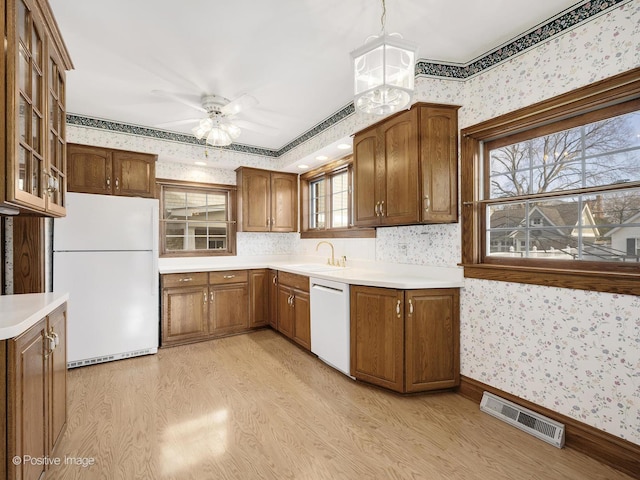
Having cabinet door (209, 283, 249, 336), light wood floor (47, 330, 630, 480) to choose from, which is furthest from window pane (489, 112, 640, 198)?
cabinet door (209, 283, 249, 336)

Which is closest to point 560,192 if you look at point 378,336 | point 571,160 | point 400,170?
point 571,160

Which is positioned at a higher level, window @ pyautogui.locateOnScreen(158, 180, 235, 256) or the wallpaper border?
the wallpaper border

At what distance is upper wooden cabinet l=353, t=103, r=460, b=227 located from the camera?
245 centimetres

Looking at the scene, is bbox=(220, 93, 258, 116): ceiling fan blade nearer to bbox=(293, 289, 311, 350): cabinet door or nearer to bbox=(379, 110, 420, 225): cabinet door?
bbox=(379, 110, 420, 225): cabinet door

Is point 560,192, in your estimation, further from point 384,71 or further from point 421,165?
point 384,71

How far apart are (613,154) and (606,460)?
5.73 ft

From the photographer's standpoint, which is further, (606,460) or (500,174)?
(500,174)

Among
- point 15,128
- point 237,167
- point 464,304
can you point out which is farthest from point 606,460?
point 237,167

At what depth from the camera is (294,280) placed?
3580mm

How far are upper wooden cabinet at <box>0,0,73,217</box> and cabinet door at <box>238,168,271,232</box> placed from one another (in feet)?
7.80

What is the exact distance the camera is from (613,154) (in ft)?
6.06

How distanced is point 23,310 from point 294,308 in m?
A: 2.43

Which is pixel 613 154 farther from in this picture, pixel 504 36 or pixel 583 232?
pixel 504 36

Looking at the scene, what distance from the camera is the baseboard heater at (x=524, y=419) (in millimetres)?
1899
